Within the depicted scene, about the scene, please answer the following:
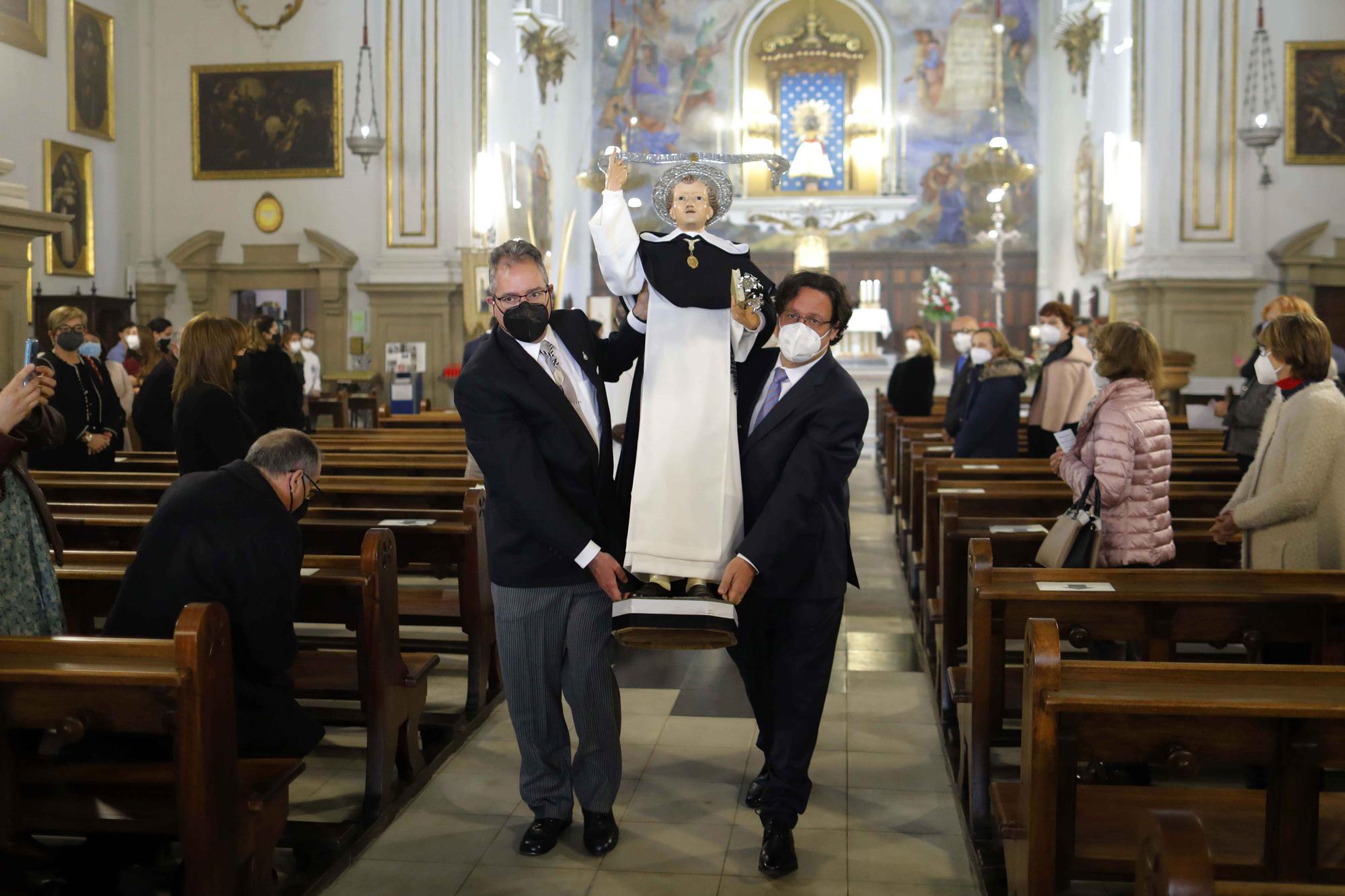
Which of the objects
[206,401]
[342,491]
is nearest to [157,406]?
[342,491]

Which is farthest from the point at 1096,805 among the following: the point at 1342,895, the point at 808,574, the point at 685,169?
the point at 685,169

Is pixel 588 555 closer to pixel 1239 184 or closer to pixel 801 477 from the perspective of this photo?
pixel 801 477

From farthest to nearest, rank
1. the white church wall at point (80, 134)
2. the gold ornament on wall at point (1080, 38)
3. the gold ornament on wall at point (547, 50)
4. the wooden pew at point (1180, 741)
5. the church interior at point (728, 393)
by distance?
the gold ornament on wall at point (547, 50) < the gold ornament on wall at point (1080, 38) < the white church wall at point (80, 134) < the church interior at point (728, 393) < the wooden pew at point (1180, 741)

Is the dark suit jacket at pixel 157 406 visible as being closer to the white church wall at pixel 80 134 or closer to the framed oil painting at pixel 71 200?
the white church wall at pixel 80 134

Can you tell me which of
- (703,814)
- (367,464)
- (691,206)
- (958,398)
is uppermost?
(691,206)

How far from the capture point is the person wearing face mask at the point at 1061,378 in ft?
24.5

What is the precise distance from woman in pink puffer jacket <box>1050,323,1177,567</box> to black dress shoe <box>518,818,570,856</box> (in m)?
2.26

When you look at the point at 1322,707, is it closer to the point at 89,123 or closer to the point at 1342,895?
the point at 1342,895

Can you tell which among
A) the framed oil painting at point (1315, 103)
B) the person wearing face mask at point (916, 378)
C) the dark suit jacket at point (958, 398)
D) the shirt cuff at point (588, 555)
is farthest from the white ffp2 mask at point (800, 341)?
the framed oil painting at point (1315, 103)

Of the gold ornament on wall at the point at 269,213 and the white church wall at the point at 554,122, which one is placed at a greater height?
the white church wall at the point at 554,122

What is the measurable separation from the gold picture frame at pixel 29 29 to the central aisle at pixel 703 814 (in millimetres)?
11466

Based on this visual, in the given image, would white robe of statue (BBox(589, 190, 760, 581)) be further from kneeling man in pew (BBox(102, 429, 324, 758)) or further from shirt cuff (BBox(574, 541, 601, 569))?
kneeling man in pew (BBox(102, 429, 324, 758))

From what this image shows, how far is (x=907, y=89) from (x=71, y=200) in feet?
51.0

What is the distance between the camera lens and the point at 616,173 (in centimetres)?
342
